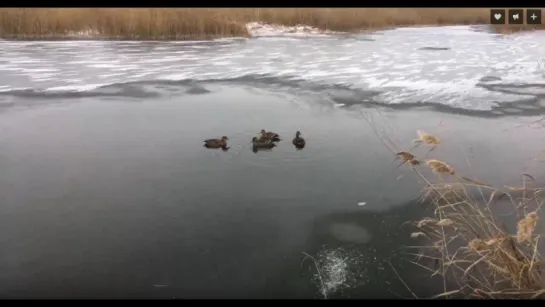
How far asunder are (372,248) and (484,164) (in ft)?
5.99

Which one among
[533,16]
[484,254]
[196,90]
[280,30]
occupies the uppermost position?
[280,30]

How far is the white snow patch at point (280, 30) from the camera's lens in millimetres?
11891

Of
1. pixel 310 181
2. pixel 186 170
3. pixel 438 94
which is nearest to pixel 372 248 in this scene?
pixel 310 181

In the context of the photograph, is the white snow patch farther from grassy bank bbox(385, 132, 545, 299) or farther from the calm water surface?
grassy bank bbox(385, 132, 545, 299)

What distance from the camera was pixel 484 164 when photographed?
4.23 metres

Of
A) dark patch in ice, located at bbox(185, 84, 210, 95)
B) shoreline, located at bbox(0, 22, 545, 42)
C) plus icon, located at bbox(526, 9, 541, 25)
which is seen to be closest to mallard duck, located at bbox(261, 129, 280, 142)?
dark patch in ice, located at bbox(185, 84, 210, 95)

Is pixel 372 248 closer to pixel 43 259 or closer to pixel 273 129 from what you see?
pixel 43 259

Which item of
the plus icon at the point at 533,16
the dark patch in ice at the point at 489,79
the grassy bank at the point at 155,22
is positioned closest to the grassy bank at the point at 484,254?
the plus icon at the point at 533,16

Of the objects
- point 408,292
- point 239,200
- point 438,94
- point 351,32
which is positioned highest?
point 351,32

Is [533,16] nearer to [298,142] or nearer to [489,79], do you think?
[298,142]

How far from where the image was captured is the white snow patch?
11.9m

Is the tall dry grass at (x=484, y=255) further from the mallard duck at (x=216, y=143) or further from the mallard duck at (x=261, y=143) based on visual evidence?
the mallard duck at (x=216, y=143)

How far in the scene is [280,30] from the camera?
12.2 m

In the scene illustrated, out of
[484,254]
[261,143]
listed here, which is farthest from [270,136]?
[484,254]
